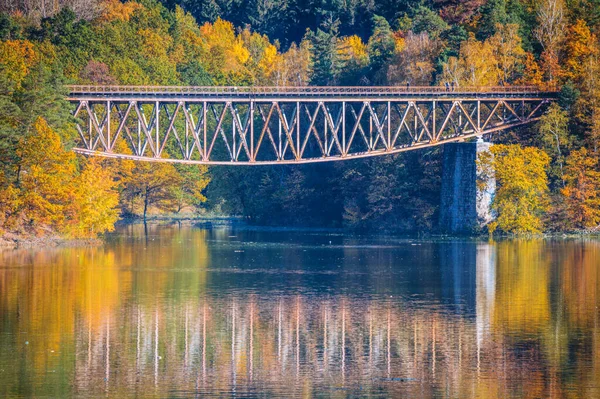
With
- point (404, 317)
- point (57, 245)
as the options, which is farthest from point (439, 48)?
point (404, 317)

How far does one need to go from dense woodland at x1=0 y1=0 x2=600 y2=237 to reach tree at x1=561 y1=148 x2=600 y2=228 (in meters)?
0.13

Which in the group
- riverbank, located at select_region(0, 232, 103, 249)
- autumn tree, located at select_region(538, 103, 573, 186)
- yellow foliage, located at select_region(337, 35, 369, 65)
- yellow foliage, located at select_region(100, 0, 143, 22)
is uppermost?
yellow foliage, located at select_region(100, 0, 143, 22)

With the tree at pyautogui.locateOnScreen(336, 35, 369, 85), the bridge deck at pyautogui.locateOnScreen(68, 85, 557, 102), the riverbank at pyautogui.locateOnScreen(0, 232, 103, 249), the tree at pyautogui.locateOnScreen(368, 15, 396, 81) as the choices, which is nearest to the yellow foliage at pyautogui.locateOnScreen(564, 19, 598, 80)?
the bridge deck at pyautogui.locateOnScreen(68, 85, 557, 102)

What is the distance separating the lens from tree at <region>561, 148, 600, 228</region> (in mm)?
123250

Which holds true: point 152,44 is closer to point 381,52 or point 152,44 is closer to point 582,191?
point 381,52

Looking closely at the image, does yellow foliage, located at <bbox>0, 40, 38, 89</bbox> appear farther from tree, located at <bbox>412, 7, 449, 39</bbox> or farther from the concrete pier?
tree, located at <bbox>412, 7, 449, 39</bbox>

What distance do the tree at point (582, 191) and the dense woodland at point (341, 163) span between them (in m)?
0.13

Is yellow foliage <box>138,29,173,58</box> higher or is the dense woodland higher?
yellow foliage <box>138,29,173,58</box>

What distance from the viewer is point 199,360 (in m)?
54.9

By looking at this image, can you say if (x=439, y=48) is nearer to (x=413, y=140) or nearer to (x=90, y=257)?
(x=413, y=140)

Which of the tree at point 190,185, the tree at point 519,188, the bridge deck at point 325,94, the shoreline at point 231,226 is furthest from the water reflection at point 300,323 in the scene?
the tree at point 190,185

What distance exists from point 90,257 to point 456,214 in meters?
→ 41.1

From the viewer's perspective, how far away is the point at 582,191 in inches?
4867

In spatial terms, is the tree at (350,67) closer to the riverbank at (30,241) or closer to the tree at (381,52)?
the tree at (381,52)
